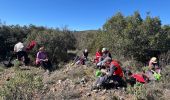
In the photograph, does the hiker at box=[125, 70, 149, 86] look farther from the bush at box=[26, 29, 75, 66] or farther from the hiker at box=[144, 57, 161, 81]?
the bush at box=[26, 29, 75, 66]

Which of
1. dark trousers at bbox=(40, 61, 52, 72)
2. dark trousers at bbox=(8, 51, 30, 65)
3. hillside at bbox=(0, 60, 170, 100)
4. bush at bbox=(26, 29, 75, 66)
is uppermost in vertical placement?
bush at bbox=(26, 29, 75, 66)

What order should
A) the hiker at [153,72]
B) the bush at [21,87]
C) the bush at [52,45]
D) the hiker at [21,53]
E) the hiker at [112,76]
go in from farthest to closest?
the bush at [52,45]
the hiker at [21,53]
the hiker at [153,72]
the hiker at [112,76]
the bush at [21,87]

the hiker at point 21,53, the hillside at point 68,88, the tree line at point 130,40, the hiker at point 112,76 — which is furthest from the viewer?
the tree line at point 130,40

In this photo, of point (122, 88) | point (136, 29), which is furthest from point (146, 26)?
point (122, 88)

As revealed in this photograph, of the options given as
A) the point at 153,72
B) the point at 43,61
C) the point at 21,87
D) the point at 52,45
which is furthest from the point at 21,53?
the point at 21,87

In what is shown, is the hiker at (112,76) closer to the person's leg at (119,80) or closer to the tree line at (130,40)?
the person's leg at (119,80)

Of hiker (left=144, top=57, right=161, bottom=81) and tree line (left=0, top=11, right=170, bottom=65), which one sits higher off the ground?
tree line (left=0, top=11, right=170, bottom=65)

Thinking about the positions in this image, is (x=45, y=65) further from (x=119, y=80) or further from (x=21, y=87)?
(x=21, y=87)

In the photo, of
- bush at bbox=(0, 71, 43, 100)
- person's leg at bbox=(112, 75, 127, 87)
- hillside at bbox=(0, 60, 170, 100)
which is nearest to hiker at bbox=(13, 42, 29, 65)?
hillside at bbox=(0, 60, 170, 100)

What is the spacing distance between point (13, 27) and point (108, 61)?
15063 millimetres

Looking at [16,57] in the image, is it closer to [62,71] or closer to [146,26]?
[62,71]

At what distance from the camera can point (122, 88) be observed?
1298 cm

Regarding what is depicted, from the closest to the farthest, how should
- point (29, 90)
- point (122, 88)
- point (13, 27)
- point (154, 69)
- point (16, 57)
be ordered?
point (29, 90) < point (122, 88) < point (154, 69) < point (16, 57) < point (13, 27)

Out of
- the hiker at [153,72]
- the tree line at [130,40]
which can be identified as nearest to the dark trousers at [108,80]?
the hiker at [153,72]
